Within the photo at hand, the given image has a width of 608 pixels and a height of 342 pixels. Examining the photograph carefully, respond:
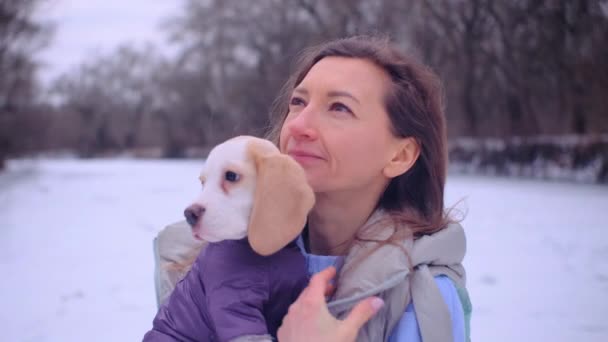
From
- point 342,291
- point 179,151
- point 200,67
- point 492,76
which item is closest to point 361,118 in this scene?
point 342,291

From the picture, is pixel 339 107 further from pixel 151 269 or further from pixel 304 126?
pixel 151 269

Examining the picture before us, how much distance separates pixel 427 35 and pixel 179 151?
2849 cm

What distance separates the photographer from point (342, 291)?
4.69 feet

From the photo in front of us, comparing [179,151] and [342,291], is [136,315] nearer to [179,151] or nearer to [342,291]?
[342,291]

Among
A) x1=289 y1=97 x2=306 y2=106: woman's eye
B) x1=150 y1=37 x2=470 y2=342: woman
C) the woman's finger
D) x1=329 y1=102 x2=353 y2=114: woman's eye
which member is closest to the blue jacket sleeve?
x1=150 y1=37 x2=470 y2=342: woman

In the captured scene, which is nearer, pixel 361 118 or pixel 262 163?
pixel 262 163

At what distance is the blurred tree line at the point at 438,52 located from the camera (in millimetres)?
15719

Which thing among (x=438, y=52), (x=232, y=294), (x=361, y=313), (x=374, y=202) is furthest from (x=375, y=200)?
(x=438, y=52)

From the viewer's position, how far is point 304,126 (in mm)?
1490

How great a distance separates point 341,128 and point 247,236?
1.41 ft

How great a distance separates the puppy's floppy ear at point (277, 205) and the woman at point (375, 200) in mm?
160

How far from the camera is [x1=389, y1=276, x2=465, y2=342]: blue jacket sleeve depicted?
1.38m

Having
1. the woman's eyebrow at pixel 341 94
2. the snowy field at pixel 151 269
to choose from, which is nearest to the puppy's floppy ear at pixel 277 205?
the woman's eyebrow at pixel 341 94

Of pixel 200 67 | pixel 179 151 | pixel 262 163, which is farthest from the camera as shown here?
pixel 179 151
